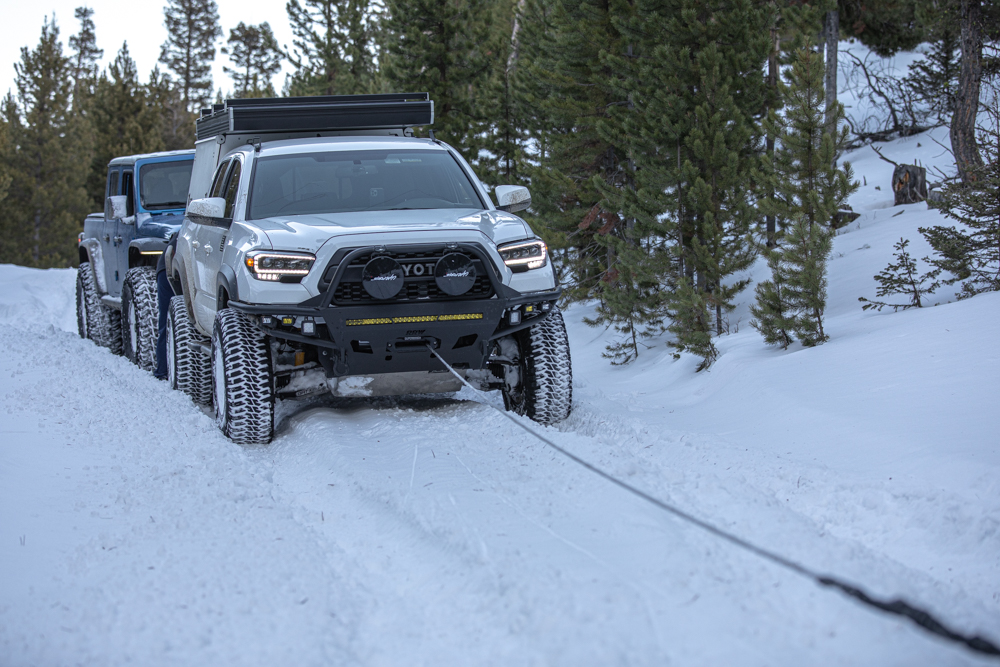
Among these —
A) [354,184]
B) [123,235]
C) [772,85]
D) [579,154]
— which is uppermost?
[772,85]

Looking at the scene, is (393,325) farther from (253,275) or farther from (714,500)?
(714,500)

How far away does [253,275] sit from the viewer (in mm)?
5520

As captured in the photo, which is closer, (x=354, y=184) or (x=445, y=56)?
(x=354, y=184)

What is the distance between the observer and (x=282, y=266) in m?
5.49

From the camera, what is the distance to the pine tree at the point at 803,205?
24.6 ft

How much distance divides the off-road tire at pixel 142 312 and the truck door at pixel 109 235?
1.51 metres

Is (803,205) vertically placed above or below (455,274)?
above

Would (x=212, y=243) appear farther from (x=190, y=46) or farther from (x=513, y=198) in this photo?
(x=190, y=46)

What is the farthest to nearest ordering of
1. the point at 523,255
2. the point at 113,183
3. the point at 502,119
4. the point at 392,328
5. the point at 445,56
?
1. the point at 445,56
2. the point at 502,119
3. the point at 113,183
4. the point at 523,255
5. the point at 392,328

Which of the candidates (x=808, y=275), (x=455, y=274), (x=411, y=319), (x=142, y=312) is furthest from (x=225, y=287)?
(x=808, y=275)

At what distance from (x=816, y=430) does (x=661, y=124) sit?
5.37m

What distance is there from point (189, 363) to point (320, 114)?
2.63m

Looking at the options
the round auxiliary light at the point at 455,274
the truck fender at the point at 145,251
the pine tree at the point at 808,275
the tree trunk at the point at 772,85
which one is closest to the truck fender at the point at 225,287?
the round auxiliary light at the point at 455,274

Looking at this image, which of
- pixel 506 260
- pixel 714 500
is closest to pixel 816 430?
pixel 714 500
